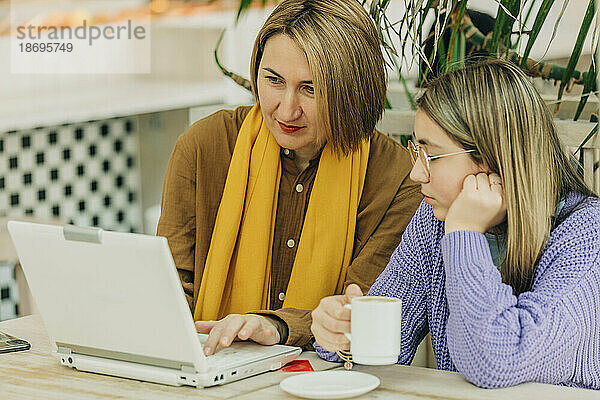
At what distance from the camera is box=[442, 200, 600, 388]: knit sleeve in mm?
1166

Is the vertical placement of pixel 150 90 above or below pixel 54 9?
below

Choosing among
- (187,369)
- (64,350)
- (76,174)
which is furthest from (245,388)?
(76,174)

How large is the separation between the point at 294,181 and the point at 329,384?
656 mm

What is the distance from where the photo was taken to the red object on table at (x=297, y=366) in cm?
128

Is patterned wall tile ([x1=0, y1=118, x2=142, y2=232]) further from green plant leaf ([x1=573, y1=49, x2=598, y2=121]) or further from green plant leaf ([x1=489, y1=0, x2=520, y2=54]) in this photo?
green plant leaf ([x1=573, y1=49, x2=598, y2=121])

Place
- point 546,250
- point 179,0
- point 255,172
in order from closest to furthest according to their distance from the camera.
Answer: point 546,250, point 255,172, point 179,0

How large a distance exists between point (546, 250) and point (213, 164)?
75 cm

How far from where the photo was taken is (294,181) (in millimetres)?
1757

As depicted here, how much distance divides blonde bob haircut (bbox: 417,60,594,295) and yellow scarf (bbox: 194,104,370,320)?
1.34ft

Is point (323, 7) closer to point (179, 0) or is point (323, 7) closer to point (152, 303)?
point (152, 303)

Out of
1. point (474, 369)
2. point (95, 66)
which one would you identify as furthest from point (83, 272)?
point (95, 66)

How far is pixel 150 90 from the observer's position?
10.1 ft

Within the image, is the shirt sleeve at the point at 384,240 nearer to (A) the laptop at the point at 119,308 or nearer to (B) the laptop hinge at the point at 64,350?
(A) the laptop at the point at 119,308

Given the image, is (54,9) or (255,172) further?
(54,9)
